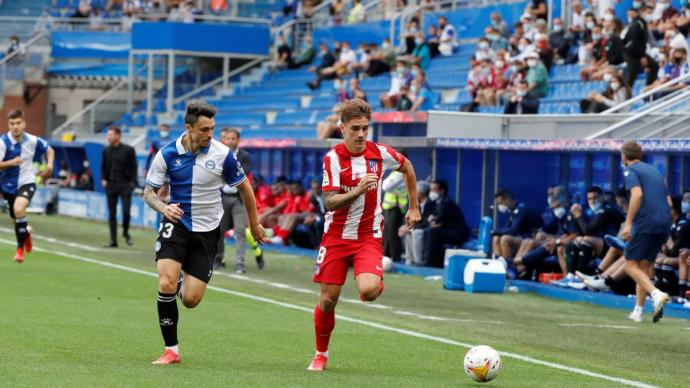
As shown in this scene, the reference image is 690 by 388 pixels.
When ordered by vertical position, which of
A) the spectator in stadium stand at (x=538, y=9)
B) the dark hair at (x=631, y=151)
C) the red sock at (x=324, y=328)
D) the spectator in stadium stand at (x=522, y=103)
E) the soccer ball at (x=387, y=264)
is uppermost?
the spectator in stadium stand at (x=538, y=9)

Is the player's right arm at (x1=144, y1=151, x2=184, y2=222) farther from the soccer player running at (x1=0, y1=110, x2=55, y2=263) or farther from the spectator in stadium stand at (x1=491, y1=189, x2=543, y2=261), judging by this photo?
the spectator in stadium stand at (x1=491, y1=189, x2=543, y2=261)

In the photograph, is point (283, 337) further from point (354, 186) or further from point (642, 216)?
point (642, 216)

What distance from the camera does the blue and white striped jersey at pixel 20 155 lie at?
62.7 feet

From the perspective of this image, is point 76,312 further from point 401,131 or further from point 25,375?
point 401,131

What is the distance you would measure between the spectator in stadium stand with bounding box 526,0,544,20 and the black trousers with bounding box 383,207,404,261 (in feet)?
28.0

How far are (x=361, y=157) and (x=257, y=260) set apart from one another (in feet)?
35.3

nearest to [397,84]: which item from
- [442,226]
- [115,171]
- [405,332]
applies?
[115,171]

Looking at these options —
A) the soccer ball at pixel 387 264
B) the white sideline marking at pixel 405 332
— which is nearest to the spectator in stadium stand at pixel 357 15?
the soccer ball at pixel 387 264

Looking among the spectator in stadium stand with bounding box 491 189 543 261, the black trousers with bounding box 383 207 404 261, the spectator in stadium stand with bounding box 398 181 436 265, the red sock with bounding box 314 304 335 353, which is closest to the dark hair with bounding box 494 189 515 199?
→ the spectator in stadium stand with bounding box 491 189 543 261

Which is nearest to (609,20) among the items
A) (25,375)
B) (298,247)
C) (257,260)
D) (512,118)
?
(512,118)

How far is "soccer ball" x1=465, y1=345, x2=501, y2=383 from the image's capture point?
964cm

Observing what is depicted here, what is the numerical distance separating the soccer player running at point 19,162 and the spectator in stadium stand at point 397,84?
11.5m

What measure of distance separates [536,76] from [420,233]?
5.37m

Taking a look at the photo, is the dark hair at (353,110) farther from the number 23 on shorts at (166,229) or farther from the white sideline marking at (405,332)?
the white sideline marking at (405,332)
